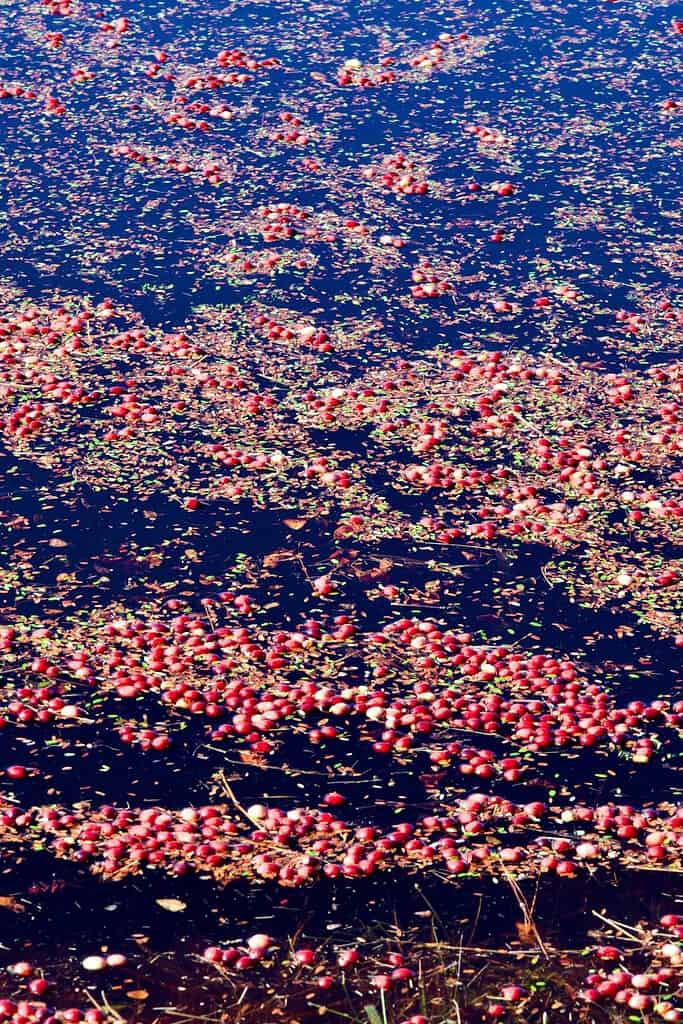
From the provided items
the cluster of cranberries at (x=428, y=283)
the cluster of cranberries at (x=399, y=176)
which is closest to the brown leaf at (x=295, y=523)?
the cluster of cranberries at (x=428, y=283)

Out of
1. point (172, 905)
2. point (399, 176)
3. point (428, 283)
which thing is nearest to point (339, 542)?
point (172, 905)

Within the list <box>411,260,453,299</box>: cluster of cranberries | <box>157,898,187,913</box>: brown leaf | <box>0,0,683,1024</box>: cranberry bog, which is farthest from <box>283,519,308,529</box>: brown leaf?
<box>411,260,453,299</box>: cluster of cranberries

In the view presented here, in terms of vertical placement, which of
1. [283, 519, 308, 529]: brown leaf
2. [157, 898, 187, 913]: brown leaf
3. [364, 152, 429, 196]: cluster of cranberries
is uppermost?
[364, 152, 429, 196]: cluster of cranberries

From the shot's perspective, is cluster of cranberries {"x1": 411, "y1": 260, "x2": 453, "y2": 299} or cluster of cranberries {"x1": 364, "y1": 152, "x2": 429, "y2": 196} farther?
cluster of cranberries {"x1": 364, "y1": 152, "x2": 429, "y2": 196}

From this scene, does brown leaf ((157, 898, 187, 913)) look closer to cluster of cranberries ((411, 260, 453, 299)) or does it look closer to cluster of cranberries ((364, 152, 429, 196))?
cluster of cranberries ((411, 260, 453, 299))

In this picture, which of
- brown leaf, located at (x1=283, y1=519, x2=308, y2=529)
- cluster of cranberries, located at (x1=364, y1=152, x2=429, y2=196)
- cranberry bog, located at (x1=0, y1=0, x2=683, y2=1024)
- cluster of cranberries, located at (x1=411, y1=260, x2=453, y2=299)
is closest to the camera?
cranberry bog, located at (x1=0, y1=0, x2=683, y2=1024)

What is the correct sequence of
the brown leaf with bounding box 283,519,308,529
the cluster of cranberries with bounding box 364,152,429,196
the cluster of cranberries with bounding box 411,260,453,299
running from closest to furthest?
the brown leaf with bounding box 283,519,308,529, the cluster of cranberries with bounding box 411,260,453,299, the cluster of cranberries with bounding box 364,152,429,196

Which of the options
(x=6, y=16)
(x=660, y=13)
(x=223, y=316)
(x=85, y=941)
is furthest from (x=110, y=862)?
(x=660, y=13)

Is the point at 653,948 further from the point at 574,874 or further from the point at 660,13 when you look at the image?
the point at 660,13

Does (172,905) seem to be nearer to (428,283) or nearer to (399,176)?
(428,283)
